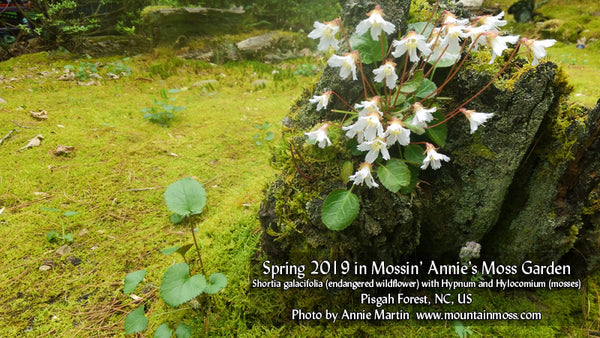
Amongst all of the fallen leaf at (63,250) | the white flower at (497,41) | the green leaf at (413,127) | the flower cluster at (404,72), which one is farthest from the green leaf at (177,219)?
the white flower at (497,41)

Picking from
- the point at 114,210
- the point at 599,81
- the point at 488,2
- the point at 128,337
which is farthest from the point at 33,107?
the point at 488,2

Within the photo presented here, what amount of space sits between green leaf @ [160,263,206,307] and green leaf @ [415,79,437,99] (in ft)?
4.58

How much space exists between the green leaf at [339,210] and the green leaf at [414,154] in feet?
1.20

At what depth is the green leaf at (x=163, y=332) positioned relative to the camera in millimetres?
1482

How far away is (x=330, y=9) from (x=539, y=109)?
8.31m

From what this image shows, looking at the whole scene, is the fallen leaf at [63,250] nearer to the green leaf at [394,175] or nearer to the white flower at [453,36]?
the green leaf at [394,175]

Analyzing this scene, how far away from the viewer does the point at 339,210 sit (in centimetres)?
137

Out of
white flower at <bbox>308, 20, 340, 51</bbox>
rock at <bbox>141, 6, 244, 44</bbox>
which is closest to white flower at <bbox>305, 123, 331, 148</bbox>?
white flower at <bbox>308, 20, 340, 51</bbox>

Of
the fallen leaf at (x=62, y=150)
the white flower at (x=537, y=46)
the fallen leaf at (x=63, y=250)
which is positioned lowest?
the fallen leaf at (x=63, y=250)

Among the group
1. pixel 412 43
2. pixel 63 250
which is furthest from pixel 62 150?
pixel 412 43

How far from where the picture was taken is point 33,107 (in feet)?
12.4

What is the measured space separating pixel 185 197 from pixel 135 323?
0.63 meters

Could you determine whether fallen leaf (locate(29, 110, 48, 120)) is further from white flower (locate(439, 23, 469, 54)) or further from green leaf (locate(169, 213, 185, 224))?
white flower (locate(439, 23, 469, 54))

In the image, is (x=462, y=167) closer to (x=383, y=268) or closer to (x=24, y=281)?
(x=383, y=268)
